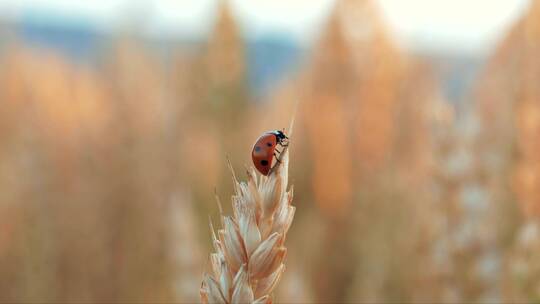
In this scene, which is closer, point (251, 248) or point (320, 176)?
point (251, 248)

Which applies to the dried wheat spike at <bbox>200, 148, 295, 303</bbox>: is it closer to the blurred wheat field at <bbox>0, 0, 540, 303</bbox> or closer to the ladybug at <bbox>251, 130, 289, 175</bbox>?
the ladybug at <bbox>251, 130, 289, 175</bbox>

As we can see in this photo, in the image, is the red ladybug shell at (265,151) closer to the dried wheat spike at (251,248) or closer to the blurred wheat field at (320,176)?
the dried wheat spike at (251,248)

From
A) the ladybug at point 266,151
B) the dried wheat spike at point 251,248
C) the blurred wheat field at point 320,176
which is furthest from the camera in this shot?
the blurred wheat field at point 320,176

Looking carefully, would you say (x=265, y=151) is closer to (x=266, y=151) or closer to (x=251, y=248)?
(x=266, y=151)

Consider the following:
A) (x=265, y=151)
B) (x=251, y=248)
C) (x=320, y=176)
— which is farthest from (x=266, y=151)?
(x=320, y=176)

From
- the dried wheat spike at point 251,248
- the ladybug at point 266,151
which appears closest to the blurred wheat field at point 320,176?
the ladybug at point 266,151

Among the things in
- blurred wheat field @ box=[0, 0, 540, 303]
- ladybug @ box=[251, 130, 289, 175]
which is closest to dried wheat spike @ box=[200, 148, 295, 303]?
ladybug @ box=[251, 130, 289, 175]

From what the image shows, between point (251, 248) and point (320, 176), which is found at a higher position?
point (251, 248)
